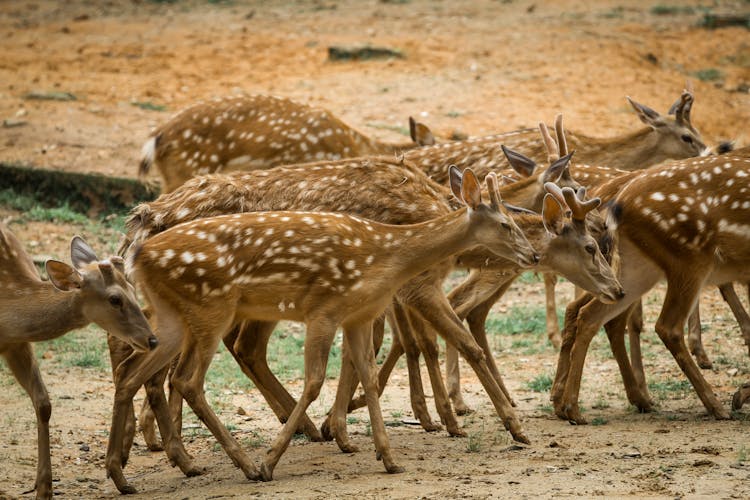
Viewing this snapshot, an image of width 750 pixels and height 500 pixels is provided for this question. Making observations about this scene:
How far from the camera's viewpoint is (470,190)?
7.43 meters

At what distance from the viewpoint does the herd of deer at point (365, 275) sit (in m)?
7.00

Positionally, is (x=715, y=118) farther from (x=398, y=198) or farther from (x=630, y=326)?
(x=398, y=198)

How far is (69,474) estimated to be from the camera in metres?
7.39

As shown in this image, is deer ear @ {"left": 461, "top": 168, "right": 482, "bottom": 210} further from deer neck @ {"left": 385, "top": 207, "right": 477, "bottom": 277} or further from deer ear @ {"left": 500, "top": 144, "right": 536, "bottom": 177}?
deer ear @ {"left": 500, "top": 144, "right": 536, "bottom": 177}

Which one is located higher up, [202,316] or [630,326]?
[202,316]

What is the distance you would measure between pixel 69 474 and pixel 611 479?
3315mm

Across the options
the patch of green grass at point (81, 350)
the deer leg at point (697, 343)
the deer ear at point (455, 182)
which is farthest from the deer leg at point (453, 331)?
the patch of green grass at point (81, 350)

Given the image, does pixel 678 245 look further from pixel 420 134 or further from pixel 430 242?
pixel 420 134

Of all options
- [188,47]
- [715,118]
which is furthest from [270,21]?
[715,118]

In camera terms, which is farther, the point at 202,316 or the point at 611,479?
the point at 202,316

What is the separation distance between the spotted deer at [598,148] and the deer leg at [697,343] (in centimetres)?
176

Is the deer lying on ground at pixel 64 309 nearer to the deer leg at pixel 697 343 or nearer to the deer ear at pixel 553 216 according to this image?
the deer ear at pixel 553 216

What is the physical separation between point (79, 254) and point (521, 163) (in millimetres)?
3681

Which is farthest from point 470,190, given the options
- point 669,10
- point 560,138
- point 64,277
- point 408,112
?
point 669,10
